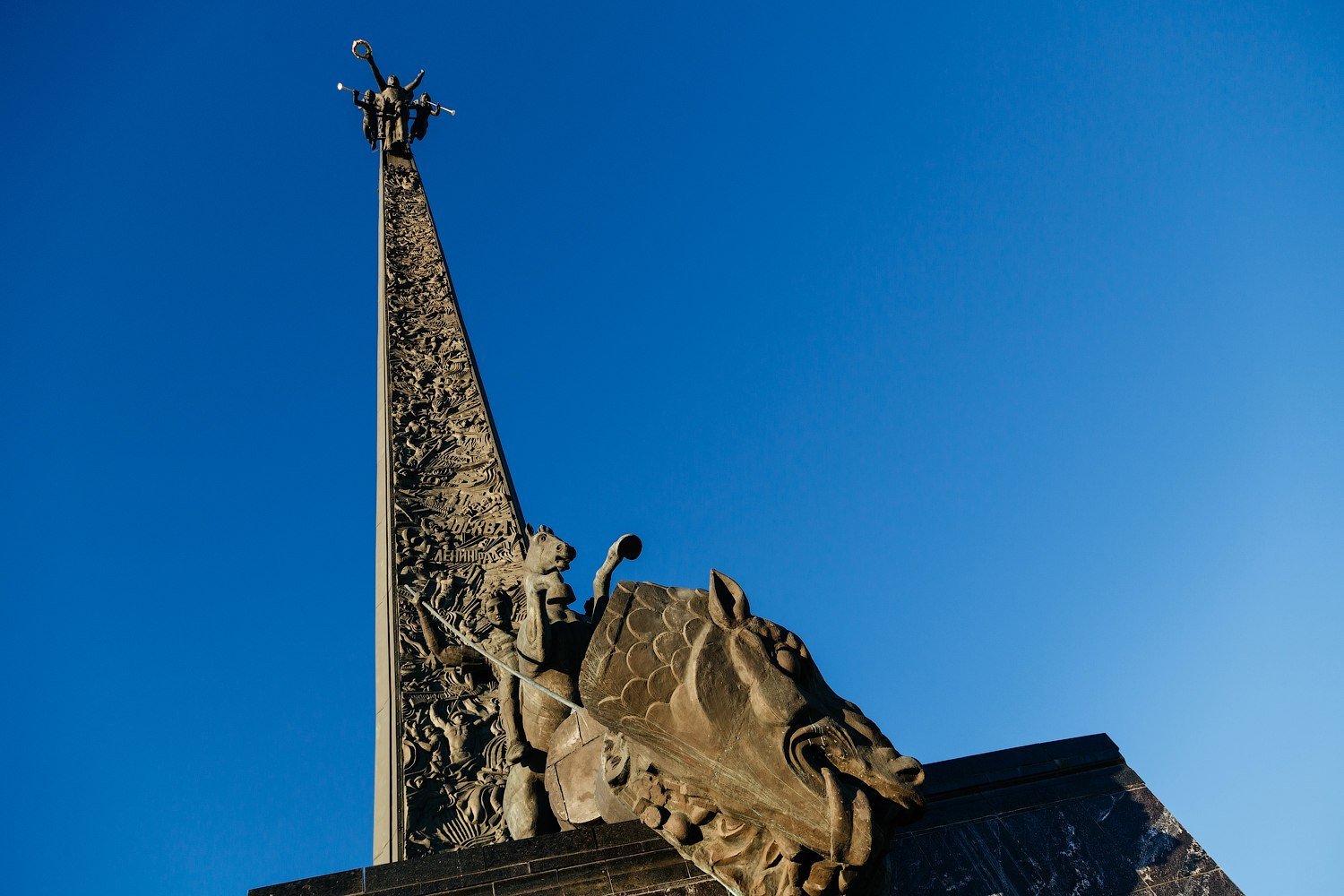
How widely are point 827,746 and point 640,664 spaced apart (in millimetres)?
598

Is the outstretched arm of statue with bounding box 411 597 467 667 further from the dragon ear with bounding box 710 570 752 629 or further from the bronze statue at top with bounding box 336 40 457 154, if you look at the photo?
the bronze statue at top with bounding box 336 40 457 154

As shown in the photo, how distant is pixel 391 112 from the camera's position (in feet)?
40.2

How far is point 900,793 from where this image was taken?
2.76m

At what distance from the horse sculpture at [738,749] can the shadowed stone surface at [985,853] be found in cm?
28

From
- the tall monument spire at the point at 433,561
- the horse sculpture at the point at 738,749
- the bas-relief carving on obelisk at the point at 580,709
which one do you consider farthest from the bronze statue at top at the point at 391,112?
the horse sculpture at the point at 738,749

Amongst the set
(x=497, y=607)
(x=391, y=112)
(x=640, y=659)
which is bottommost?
(x=640, y=659)

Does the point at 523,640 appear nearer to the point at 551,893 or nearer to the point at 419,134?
the point at 551,893

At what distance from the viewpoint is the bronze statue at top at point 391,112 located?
12.2 meters

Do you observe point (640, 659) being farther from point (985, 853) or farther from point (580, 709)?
point (985, 853)

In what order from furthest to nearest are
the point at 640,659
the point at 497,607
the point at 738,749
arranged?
the point at 497,607 → the point at 640,659 → the point at 738,749

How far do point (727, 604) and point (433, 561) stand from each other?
3.73 m

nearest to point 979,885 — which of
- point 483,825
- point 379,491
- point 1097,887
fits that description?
point 1097,887

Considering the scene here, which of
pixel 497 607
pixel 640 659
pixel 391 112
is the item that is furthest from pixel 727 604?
pixel 391 112

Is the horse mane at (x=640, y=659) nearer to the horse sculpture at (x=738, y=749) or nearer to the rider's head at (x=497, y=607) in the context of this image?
the horse sculpture at (x=738, y=749)
